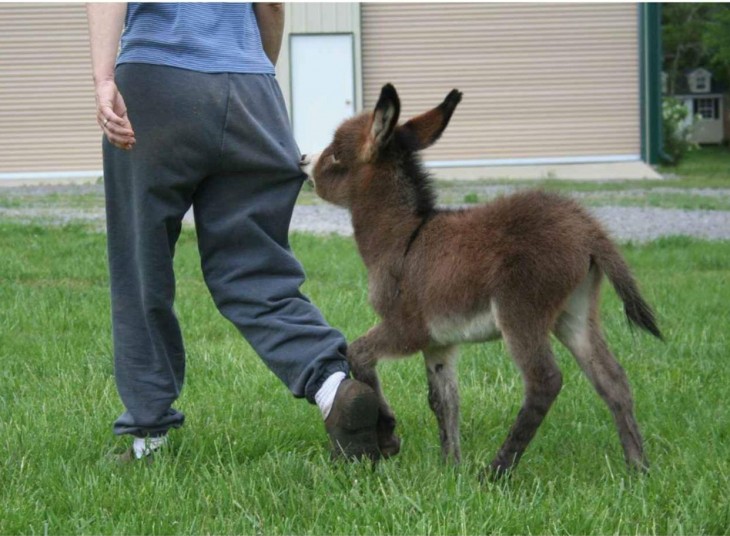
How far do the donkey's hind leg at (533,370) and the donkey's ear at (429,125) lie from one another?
84 cm

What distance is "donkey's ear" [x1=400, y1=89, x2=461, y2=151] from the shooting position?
4.30 m

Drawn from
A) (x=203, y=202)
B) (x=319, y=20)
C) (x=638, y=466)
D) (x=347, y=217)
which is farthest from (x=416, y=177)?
(x=319, y=20)

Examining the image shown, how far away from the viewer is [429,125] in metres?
4.32

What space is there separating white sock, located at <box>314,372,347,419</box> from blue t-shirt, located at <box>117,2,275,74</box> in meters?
1.17

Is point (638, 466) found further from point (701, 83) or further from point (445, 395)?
point (701, 83)

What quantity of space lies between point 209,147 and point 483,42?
20.0 m

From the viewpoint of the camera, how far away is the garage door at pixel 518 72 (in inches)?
917

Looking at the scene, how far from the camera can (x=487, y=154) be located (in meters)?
23.6

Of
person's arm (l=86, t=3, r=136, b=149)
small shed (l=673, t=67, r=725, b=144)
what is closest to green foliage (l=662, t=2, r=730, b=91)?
small shed (l=673, t=67, r=725, b=144)

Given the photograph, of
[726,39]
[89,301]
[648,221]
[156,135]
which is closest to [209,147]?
[156,135]

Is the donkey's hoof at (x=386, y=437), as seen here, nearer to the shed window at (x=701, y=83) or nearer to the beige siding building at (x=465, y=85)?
the beige siding building at (x=465, y=85)

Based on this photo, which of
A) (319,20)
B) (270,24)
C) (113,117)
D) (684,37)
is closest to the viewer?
(113,117)

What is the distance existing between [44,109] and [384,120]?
20545mm

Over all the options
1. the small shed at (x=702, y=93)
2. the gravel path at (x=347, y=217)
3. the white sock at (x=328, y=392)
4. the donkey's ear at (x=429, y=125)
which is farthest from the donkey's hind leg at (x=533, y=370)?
the small shed at (x=702, y=93)
